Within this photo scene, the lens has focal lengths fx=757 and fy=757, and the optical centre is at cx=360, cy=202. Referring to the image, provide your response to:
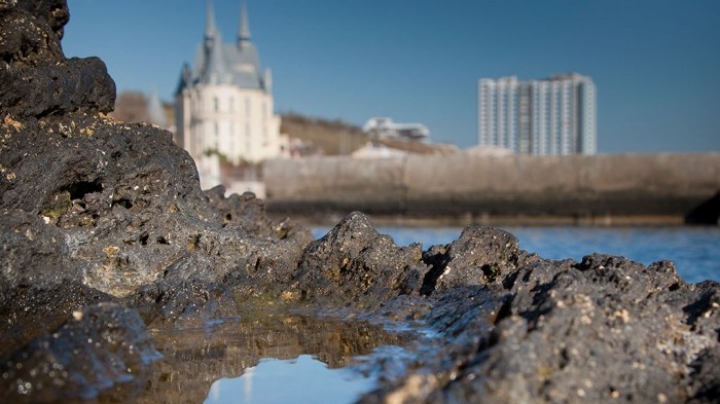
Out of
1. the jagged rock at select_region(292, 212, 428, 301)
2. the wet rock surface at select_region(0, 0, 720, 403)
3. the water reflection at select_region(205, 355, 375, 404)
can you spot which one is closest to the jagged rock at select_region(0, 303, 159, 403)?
the wet rock surface at select_region(0, 0, 720, 403)

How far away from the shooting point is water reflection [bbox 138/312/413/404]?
3500mm

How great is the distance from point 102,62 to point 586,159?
21.1 metres

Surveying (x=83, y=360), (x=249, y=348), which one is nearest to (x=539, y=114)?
(x=249, y=348)

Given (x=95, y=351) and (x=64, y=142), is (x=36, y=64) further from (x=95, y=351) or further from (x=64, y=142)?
(x=95, y=351)

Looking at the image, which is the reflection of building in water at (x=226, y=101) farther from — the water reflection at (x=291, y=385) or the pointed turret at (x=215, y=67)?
the water reflection at (x=291, y=385)

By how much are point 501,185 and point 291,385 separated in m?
22.3

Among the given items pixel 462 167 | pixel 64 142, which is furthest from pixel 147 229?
pixel 462 167

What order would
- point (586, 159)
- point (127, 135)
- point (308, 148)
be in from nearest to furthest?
point (127, 135), point (586, 159), point (308, 148)

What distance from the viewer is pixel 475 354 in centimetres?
328

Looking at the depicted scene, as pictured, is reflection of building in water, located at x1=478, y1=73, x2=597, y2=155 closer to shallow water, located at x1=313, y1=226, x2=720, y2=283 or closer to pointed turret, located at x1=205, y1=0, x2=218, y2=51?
pointed turret, located at x1=205, y1=0, x2=218, y2=51

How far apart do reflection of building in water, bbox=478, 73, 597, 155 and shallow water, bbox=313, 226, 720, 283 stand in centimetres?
12729

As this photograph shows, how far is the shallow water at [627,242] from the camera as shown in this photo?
1288cm

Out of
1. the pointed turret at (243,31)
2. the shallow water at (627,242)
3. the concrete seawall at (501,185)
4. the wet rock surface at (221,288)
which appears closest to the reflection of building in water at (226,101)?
the pointed turret at (243,31)

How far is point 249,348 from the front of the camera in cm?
413
